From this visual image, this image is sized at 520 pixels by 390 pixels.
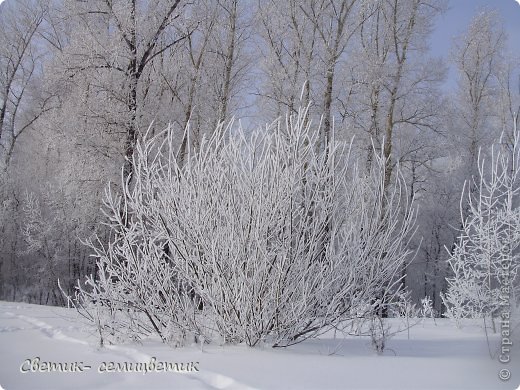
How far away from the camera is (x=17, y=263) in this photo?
19203 mm

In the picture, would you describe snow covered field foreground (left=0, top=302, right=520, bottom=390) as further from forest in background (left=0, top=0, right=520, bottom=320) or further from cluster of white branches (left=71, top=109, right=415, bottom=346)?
forest in background (left=0, top=0, right=520, bottom=320)

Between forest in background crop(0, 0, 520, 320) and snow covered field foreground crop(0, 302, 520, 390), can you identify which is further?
forest in background crop(0, 0, 520, 320)

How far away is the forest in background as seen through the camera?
32.5 feet

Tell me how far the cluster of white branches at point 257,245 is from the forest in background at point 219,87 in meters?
2.21

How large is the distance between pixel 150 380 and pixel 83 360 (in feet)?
2.60

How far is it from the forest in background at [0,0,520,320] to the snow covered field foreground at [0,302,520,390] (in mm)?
2993

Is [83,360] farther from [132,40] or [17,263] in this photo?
[17,263]

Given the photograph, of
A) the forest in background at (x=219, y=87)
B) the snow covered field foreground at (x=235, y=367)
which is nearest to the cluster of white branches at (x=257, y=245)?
the snow covered field foreground at (x=235, y=367)

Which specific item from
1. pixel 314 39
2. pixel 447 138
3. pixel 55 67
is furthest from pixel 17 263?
pixel 447 138

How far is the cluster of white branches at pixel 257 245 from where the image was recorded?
12.9 ft

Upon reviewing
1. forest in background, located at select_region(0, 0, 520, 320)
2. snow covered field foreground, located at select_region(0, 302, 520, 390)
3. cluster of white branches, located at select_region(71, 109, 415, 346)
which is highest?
forest in background, located at select_region(0, 0, 520, 320)

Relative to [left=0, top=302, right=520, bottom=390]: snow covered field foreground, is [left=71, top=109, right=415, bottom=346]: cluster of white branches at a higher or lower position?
higher

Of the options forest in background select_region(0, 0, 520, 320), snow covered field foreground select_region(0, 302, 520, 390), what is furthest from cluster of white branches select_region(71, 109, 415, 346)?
forest in background select_region(0, 0, 520, 320)

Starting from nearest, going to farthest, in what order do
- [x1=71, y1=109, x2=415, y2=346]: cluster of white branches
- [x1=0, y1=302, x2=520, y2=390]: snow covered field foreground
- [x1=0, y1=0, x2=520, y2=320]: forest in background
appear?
[x1=0, y1=302, x2=520, y2=390]: snow covered field foreground, [x1=71, y1=109, x2=415, y2=346]: cluster of white branches, [x1=0, y1=0, x2=520, y2=320]: forest in background
